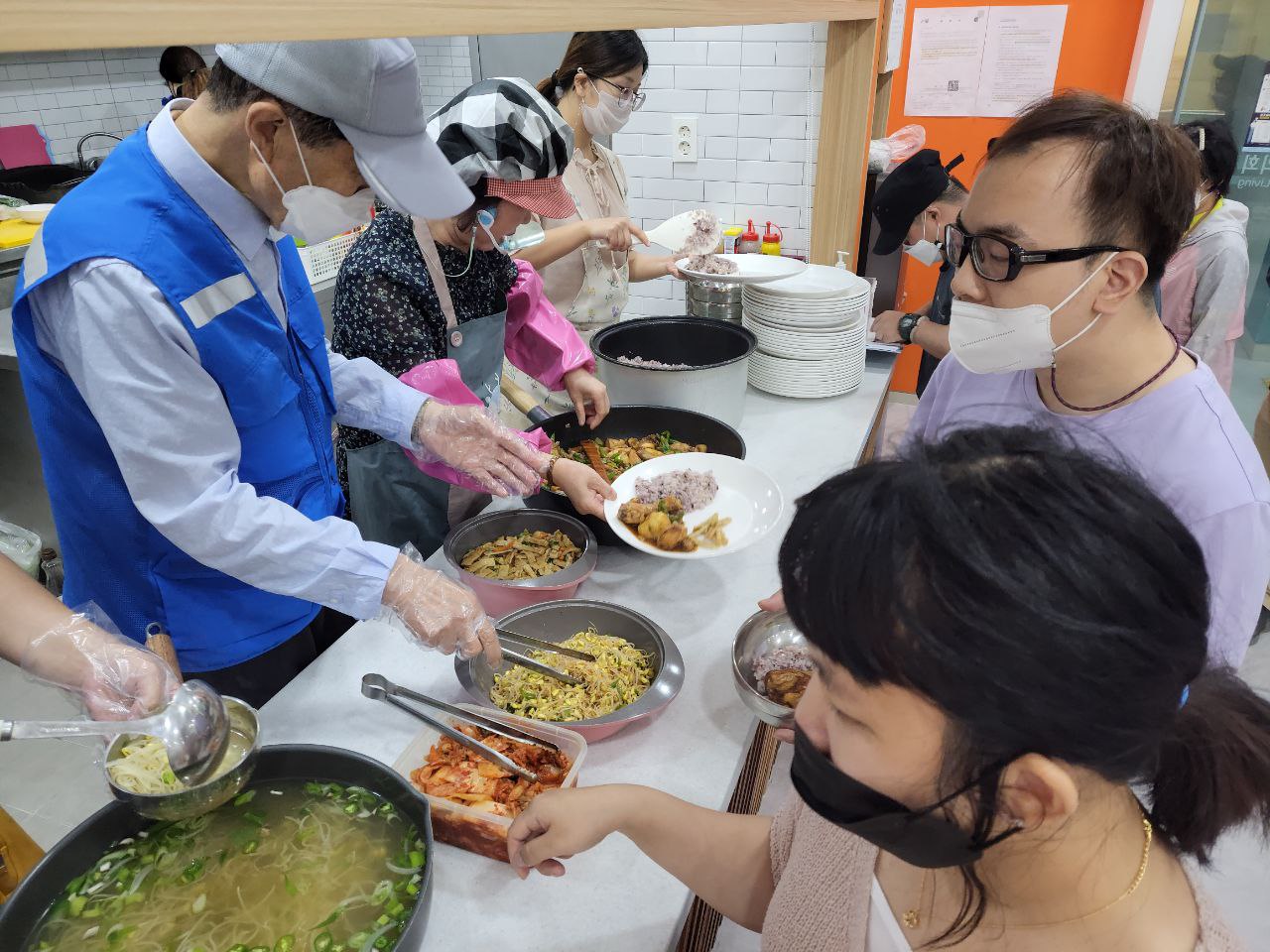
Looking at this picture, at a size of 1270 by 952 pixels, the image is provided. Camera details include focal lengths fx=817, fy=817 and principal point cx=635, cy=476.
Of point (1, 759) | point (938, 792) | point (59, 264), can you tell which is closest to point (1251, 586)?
point (938, 792)

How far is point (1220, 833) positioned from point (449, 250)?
1966 mm

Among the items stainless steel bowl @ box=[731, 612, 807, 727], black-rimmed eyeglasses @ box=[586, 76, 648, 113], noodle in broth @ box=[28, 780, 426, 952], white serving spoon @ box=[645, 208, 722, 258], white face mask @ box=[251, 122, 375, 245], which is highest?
black-rimmed eyeglasses @ box=[586, 76, 648, 113]

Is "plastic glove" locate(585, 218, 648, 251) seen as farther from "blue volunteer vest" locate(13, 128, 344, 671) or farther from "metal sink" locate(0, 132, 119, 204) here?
"metal sink" locate(0, 132, 119, 204)

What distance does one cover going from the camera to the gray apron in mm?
2156

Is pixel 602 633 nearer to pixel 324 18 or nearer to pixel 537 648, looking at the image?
pixel 537 648

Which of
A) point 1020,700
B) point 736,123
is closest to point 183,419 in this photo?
point 1020,700

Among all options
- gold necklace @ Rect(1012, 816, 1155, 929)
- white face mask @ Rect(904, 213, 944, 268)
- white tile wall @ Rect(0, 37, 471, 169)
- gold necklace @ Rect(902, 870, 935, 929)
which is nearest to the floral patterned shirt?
gold necklace @ Rect(902, 870, 935, 929)

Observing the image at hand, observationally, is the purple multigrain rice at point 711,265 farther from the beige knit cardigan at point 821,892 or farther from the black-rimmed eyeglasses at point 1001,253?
the beige knit cardigan at point 821,892

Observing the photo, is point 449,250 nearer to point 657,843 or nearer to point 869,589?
point 657,843

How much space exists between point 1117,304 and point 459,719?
140 cm

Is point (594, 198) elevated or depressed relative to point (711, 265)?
elevated

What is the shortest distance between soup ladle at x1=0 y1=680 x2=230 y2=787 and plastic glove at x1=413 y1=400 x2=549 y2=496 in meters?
0.84

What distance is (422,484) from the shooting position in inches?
87.4

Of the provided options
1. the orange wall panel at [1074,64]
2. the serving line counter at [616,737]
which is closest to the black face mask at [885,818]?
the serving line counter at [616,737]
